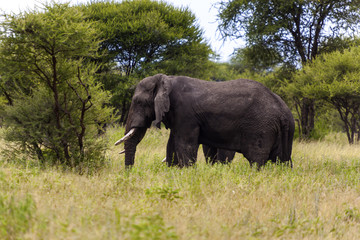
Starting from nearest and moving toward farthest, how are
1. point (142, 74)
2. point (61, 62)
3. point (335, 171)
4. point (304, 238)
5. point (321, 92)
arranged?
point (304, 238) → point (61, 62) → point (335, 171) → point (321, 92) → point (142, 74)

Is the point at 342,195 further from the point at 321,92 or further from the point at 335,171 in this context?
the point at 321,92

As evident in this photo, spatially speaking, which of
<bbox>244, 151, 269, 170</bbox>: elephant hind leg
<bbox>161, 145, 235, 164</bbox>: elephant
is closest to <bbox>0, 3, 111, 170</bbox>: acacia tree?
<bbox>161, 145, 235, 164</bbox>: elephant

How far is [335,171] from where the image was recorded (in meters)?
9.30

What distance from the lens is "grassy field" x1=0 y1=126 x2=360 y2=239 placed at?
355 centimetres

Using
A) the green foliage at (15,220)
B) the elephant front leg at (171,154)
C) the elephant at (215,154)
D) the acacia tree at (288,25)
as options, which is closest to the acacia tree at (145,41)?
the acacia tree at (288,25)

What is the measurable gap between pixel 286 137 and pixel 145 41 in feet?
48.7

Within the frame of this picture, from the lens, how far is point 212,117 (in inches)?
312

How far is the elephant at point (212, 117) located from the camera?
7.82 meters

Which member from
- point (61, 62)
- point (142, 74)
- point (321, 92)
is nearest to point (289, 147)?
point (61, 62)

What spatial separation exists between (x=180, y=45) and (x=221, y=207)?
18399 millimetres

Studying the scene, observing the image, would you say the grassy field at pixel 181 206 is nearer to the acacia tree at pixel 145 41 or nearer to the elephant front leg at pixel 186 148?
the elephant front leg at pixel 186 148

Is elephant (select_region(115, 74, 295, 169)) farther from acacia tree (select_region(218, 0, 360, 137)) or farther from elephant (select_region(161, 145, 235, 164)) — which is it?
acacia tree (select_region(218, 0, 360, 137))

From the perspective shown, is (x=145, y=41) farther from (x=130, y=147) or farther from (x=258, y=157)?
(x=258, y=157)

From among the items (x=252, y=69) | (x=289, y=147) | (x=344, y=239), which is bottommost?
(x=344, y=239)
